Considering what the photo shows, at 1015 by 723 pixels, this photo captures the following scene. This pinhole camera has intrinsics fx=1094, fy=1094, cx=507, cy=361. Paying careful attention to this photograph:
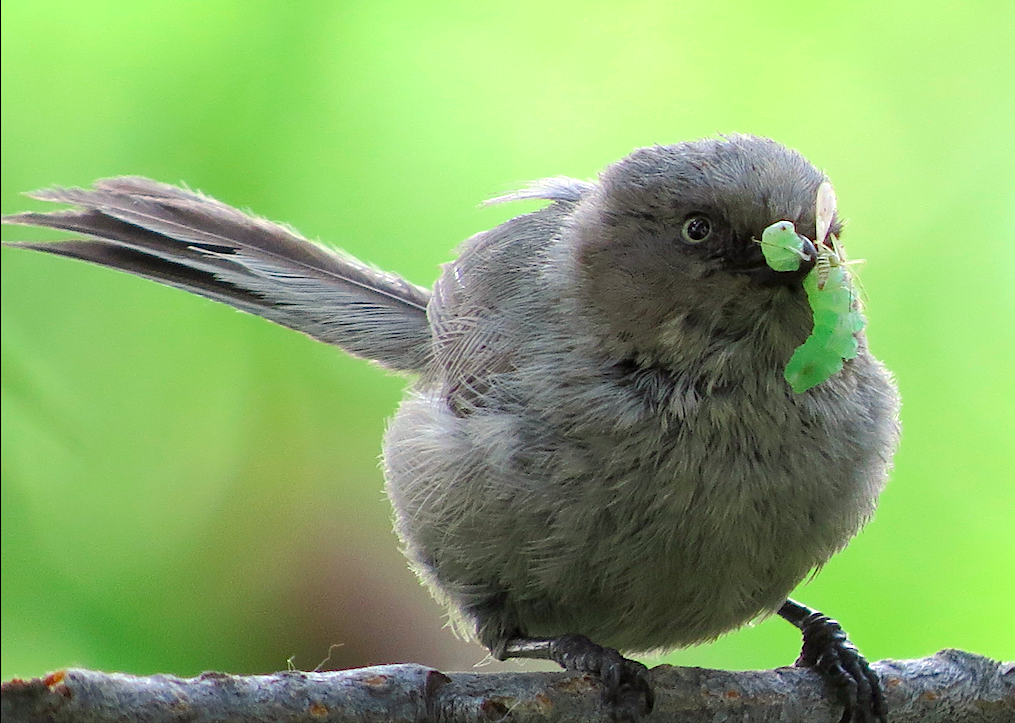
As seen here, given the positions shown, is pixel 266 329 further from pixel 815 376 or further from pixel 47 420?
pixel 815 376

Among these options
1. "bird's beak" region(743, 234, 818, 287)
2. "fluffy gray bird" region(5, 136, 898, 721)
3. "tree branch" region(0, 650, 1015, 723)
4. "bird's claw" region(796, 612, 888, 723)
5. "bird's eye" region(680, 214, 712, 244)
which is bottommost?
"tree branch" region(0, 650, 1015, 723)

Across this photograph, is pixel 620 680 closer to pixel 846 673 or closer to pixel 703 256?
pixel 846 673

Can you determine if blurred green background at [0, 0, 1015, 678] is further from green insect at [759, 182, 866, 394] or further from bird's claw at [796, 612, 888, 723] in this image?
green insect at [759, 182, 866, 394]

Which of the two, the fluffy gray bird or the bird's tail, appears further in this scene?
the bird's tail

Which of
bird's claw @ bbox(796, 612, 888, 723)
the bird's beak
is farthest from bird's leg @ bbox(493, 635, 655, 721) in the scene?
the bird's beak

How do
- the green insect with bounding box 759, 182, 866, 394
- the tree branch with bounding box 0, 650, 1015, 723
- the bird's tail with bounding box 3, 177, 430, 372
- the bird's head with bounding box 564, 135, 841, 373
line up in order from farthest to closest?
the bird's tail with bounding box 3, 177, 430, 372 < the bird's head with bounding box 564, 135, 841, 373 < the green insect with bounding box 759, 182, 866, 394 < the tree branch with bounding box 0, 650, 1015, 723

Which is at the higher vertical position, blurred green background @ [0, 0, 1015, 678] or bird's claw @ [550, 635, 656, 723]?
blurred green background @ [0, 0, 1015, 678]

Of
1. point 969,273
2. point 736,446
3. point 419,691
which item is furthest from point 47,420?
point 969,273
